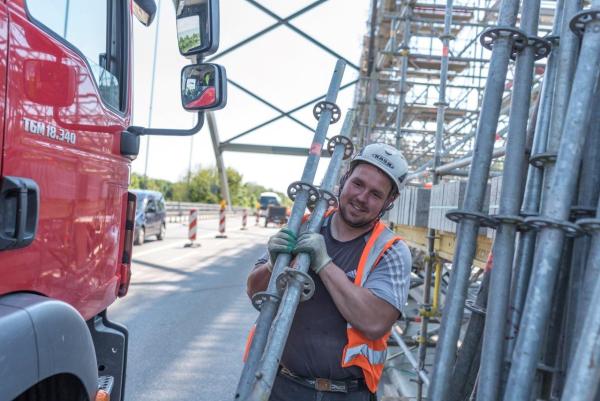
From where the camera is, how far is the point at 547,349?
1.51m

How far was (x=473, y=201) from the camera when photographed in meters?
1.64

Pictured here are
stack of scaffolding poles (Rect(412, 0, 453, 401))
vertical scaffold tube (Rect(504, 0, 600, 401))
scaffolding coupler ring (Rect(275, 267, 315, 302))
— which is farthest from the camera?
stack of scaffolding poles (Rect(412, 0, 453, 401))

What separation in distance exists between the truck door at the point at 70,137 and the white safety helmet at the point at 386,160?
1178mm

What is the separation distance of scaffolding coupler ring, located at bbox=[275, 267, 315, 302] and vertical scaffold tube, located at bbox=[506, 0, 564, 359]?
0.64 m

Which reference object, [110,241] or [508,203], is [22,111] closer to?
[110,241]

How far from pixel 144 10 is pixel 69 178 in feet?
4.95

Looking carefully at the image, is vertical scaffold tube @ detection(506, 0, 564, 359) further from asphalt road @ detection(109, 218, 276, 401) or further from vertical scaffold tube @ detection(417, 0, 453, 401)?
asphalt road @ detection(109, 218, 276, 401)

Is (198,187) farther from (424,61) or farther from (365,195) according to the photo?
(365,195)

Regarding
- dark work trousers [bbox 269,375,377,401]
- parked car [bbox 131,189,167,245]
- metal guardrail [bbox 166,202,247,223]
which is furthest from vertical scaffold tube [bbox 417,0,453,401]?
Answer: metal guardrail [bbox 166,202,247,223]

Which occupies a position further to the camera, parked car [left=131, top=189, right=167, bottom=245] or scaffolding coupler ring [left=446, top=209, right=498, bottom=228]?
parked car [left=131, top=189, right=167, bottom=245]

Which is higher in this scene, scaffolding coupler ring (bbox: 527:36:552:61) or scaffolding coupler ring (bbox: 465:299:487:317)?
scaffolding coupler ring (bbox: 527:36:552:61)

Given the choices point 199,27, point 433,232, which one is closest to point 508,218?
point 199,27

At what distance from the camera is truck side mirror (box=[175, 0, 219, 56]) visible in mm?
2623

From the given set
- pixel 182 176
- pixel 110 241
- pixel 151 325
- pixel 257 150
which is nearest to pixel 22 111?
pixel 110 241
